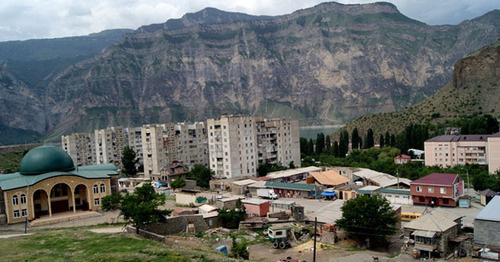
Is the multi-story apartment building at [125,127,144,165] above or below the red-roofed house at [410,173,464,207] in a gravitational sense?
above

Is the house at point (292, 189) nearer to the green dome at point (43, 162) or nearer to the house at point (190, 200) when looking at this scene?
the house at point (190, 200)

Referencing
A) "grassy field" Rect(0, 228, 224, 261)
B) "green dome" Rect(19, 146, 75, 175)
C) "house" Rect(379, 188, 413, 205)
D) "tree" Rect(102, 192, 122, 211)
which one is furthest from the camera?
"house" Rect(379, 188, 413, 205)

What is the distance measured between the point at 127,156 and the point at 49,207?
38.3 m

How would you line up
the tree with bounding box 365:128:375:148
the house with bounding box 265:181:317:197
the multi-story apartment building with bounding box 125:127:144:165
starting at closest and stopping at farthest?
the house with bounding box 265:181:317:197, the multi-story apartment building with bounding box 125:127:144:165, the tree with bounding box 365:128:375:148

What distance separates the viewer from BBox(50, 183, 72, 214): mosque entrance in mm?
42188

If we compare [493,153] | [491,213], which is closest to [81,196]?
[491,213]

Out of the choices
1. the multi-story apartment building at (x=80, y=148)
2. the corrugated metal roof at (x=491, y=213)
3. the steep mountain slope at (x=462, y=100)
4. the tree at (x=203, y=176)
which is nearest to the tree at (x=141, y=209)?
the corrugated metal roof at (x=491, y=213)

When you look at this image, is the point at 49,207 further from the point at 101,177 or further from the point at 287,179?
the point at 287,179

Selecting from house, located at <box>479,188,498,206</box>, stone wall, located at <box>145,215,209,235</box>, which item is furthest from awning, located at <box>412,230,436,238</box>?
house, located at <box>479,188,498,206</box>

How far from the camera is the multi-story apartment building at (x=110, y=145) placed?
8944 cm

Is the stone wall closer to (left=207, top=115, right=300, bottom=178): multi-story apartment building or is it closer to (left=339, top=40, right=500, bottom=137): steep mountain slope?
(left=207, top=115, right=300, bottom=178): multi-story apartment building

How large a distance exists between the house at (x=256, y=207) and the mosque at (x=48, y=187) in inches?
621

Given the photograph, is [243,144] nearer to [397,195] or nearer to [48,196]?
[397,195]

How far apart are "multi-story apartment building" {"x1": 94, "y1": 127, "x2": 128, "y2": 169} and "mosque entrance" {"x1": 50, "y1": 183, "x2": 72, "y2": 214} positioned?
4743 centimetres
